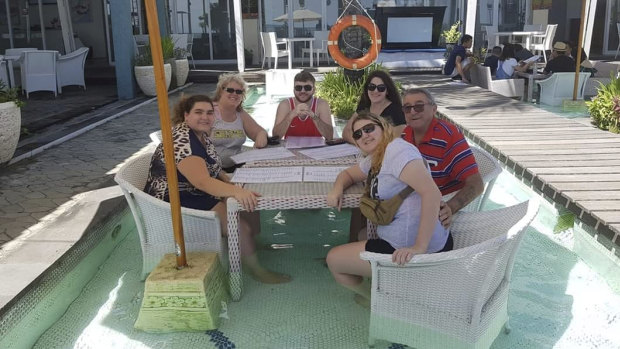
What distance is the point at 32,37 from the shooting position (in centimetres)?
1328

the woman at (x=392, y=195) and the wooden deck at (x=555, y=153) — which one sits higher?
the woman at (x=392, y=195)

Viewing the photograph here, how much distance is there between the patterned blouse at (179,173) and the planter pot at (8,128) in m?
2.52

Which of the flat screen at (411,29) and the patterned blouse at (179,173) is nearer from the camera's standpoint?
the patterned blouse at (179,173)

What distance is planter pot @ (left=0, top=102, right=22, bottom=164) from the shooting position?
180 inches

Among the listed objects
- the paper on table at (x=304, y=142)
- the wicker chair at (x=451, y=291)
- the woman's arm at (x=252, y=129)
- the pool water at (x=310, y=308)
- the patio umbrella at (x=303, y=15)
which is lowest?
the pool water at (x=310, y=308)

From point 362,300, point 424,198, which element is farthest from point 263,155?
point 424,198

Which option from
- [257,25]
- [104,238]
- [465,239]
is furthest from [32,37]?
[465,239]

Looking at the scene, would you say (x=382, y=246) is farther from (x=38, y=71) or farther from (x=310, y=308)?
(x=38, y=71)

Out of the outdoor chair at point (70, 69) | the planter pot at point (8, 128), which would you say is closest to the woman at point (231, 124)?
the planter pot at point (8, 128)

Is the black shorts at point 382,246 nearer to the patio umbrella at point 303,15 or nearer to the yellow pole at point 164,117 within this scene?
the yellow pole at point 164,117

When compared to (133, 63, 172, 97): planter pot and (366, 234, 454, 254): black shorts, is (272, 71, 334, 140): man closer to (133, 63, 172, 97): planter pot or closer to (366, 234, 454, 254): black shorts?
(366, 234, 454, 254): black shorts

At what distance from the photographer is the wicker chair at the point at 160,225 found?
8.34ft

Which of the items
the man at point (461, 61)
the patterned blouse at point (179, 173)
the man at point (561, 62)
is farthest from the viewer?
the man at point (461, 61)

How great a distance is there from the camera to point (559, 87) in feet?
25.4
